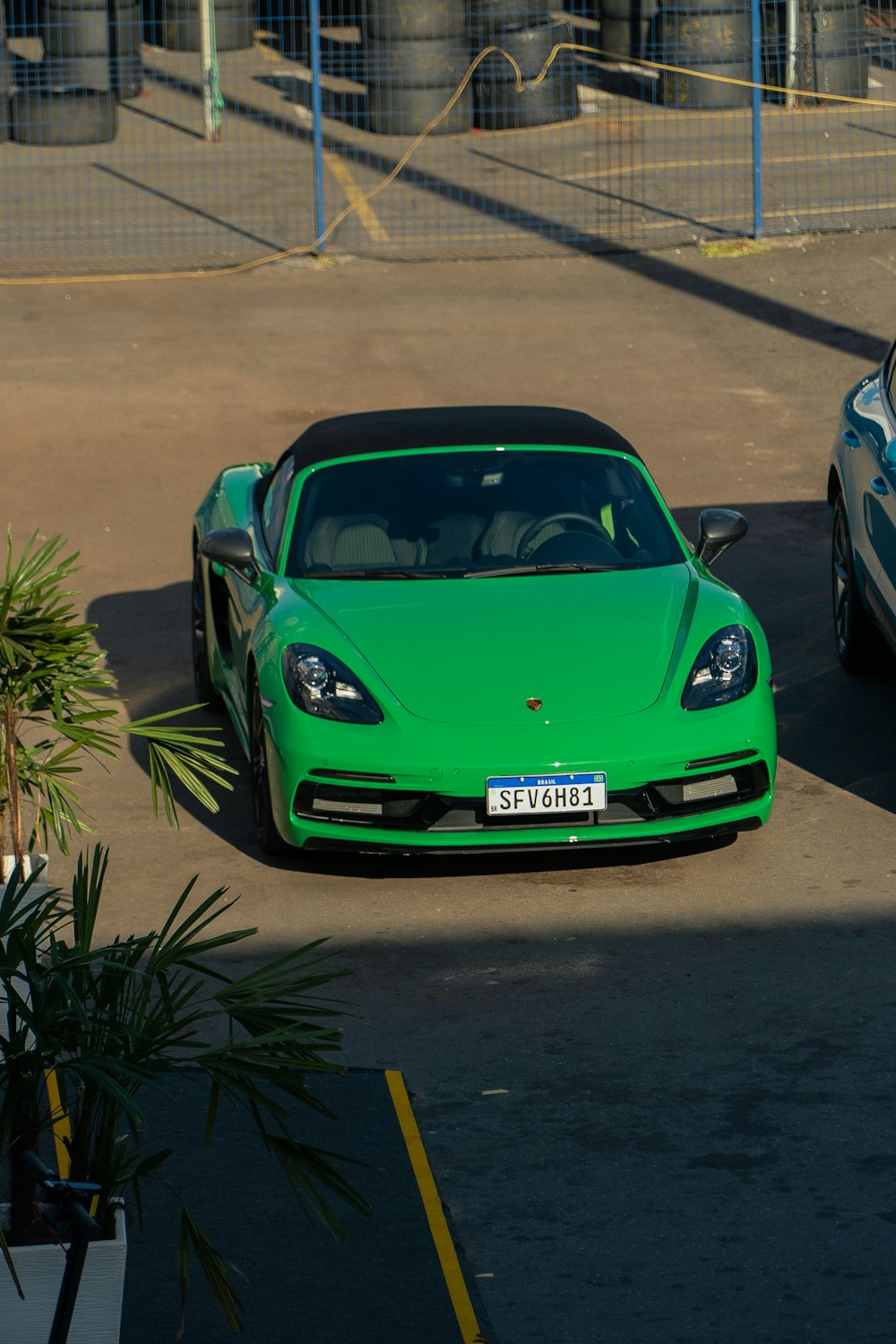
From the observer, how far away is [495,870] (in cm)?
774

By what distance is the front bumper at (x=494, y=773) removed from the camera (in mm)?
7312

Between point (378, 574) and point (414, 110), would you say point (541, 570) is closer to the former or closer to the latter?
point (378, 574)

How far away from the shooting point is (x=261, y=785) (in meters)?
7.91

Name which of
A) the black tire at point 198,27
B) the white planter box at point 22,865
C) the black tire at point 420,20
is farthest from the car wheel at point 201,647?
the black tire at point 198,27

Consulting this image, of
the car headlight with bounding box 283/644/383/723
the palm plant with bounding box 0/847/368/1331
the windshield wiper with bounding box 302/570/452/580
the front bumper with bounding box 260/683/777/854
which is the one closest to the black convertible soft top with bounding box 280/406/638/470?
the windshield wiper with bounding box 302/570/452/580

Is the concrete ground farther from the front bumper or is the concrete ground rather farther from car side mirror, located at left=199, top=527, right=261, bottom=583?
car side mirror, located at left=199, top=527, right=261, bottom=583

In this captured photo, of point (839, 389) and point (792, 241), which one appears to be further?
point (792, 241)

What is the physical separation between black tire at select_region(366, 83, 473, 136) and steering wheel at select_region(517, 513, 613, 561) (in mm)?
15368

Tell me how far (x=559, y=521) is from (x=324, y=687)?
4.71ft

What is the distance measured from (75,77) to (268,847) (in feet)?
60.6

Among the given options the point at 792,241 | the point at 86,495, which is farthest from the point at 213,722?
the point at 792,241

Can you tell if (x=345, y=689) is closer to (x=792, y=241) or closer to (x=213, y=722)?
(x=213, y=722)

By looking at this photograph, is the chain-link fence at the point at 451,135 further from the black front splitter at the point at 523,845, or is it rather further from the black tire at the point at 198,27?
the black front splitter at the point at 523,845

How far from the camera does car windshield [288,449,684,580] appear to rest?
839 centimetres
